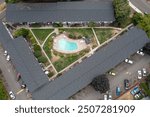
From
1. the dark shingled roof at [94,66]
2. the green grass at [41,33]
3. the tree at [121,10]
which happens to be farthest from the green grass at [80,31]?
the tree at [121,10]

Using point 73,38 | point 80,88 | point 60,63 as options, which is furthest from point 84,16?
point 80,88

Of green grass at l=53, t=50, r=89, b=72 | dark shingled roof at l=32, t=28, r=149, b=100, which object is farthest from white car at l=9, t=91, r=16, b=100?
green grass at l=53, t=50, r=89, b=72

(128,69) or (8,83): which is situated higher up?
(8,83)

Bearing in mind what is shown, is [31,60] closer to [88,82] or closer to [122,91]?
[88,82]

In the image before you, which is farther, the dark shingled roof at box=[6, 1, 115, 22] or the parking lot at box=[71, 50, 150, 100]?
the dark shingled roof at box=[6, 1, 115, 22]

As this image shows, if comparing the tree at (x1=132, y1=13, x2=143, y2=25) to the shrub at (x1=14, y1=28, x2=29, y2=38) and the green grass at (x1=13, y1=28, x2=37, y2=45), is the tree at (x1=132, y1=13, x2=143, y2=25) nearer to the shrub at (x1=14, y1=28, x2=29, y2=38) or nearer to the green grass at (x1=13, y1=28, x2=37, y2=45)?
the green grass at (x1=13, y1=28, x2=37, y2=45)

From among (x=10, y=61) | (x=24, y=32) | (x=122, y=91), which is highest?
(x=24, y=32)

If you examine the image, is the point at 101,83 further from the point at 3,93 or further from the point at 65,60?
the point at 3,93
